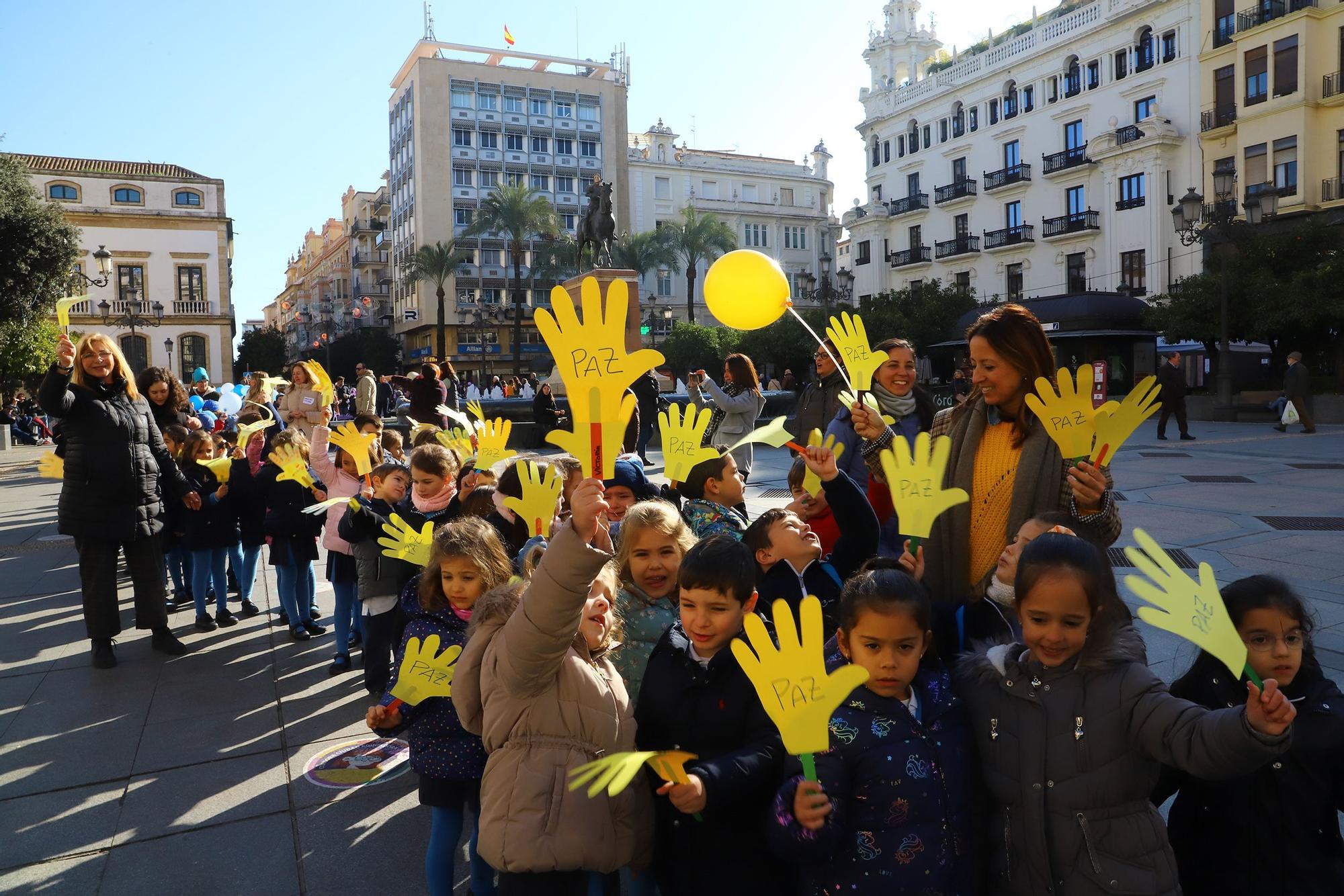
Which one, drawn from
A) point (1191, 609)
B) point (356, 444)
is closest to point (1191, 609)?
point (1191, 609)

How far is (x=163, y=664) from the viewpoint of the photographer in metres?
5.39

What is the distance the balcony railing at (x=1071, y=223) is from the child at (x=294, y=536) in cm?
3637

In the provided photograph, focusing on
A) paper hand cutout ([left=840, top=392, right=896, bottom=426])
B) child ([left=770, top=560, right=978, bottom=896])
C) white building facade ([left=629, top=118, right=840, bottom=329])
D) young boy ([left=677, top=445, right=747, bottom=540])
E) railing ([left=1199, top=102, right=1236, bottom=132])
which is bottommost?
child ([left=770, top=560, right=978, bottom=896])

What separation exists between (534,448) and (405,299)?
4853 cm

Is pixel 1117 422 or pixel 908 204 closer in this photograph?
pixel 1117 422

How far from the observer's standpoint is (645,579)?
2.70m

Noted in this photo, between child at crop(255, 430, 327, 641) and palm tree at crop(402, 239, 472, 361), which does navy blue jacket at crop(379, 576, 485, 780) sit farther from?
palm tree at crop(402, 239, 472, 361)

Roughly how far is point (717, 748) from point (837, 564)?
38.8 inches

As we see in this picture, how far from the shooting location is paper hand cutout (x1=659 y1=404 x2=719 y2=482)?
316cm

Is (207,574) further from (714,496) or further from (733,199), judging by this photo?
(733,199)

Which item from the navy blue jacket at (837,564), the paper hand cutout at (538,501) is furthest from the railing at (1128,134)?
the paper hand cutout at (538,501)

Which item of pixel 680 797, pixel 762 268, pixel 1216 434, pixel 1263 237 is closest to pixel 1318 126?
pixel 1263 237

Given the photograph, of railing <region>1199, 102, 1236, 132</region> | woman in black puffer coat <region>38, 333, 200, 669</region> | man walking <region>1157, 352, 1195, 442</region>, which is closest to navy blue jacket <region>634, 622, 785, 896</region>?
woman in black puffer coat <region>38, 333, 200, 669</region>

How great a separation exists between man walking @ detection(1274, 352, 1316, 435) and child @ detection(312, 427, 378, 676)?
58.5 ft
